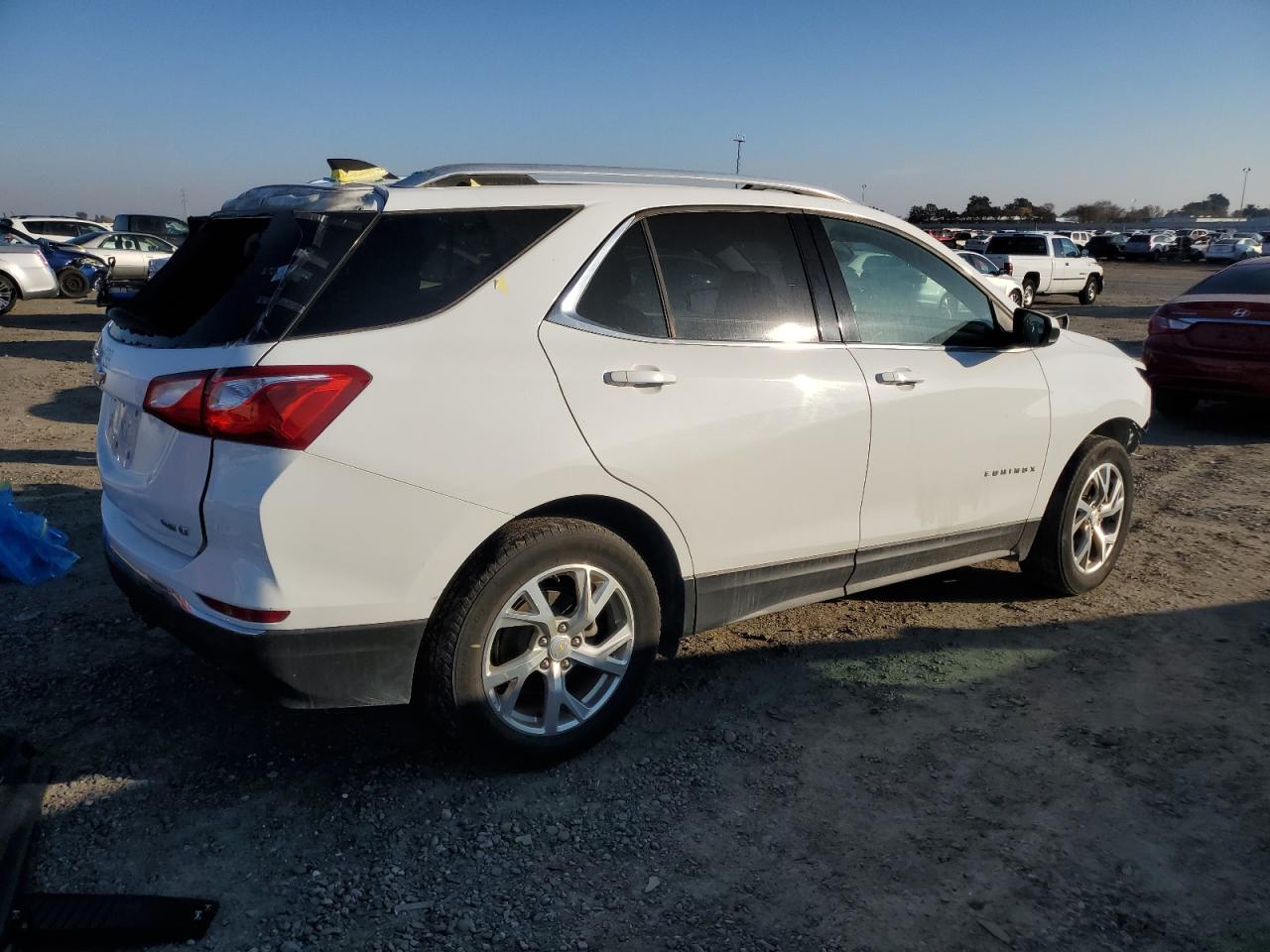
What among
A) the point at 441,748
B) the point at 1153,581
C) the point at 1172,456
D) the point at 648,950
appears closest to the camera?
the point at 648,950

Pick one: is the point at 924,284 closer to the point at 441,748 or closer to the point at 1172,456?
the point at 441,748

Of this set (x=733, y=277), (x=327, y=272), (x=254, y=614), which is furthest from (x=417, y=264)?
(x=733, y=277)

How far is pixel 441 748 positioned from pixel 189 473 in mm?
1296

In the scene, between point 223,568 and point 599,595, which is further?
point 599,595

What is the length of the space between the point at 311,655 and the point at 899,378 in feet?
7.81

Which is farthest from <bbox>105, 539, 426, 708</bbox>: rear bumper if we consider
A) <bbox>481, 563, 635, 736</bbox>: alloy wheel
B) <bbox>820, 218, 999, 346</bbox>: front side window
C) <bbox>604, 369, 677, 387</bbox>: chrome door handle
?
<bbox>820, 218, 999, 346</bbox>: front side window

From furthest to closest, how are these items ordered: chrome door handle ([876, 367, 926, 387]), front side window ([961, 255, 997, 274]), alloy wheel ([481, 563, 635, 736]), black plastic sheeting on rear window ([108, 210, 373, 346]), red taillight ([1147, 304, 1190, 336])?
1. front side window ([961, 255, 997, 274])
2. red taillight ([1147, 304, 1190, 336])
3. chrome door handle ([876, 367, 926, 387])
4. alloy wheel ([481, 563, 635, 736])
5. black plastic sheeting on rear window ([108, 210, 373, 346])

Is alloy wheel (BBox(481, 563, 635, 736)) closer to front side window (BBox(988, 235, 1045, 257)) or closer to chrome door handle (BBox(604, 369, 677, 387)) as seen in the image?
chrome door handle (BBox(604, 369, 677, 387))

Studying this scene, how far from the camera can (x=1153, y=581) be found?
205 inches

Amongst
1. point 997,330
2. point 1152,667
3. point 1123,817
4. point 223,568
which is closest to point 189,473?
point 223,568

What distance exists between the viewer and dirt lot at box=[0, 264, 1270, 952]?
2.64 m

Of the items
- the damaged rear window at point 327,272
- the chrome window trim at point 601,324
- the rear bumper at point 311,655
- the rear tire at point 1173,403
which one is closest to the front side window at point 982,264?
the rear tire at point 1173,403

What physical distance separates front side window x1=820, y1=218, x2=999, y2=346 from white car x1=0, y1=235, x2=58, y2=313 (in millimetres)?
18258

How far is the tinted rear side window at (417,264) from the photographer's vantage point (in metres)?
2.80
